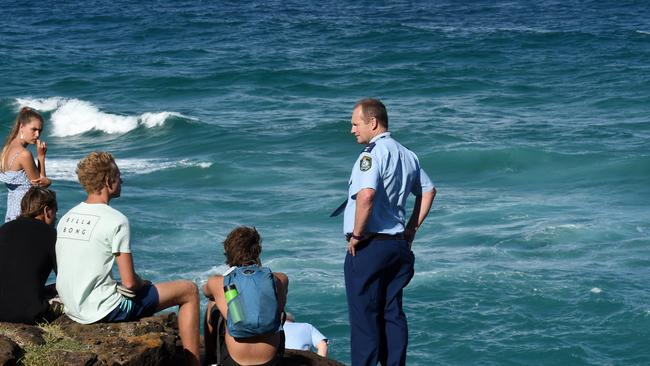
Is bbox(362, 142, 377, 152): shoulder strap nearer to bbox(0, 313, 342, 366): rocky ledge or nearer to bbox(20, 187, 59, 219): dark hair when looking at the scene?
bbox(0, 313, 342, 366): rocky ledge

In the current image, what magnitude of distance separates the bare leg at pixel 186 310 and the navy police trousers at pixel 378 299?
1.01m

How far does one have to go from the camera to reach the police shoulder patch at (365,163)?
23.8 ft

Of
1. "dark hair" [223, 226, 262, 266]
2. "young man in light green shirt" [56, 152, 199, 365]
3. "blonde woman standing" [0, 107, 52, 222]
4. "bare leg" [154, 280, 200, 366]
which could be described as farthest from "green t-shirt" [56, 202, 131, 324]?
"blonde woman standing" [0, 107, 52, 222]

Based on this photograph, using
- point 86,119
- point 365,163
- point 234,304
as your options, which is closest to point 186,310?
point 234,304

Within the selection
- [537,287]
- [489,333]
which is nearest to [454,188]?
A: [537,287]

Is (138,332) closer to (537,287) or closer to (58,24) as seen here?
(537,287)

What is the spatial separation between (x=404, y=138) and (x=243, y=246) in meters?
20.7

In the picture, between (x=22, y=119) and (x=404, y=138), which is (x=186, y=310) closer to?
(x=22, y=119)

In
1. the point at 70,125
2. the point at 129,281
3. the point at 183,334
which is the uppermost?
the point at 129,281

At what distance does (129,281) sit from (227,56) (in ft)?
112

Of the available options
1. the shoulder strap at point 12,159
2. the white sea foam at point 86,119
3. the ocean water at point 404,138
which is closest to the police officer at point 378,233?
the shoulder strap at point 12,159

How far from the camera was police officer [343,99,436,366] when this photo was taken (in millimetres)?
7285

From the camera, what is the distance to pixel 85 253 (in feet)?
23.2

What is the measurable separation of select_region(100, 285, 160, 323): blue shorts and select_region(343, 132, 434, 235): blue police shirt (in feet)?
4.27
